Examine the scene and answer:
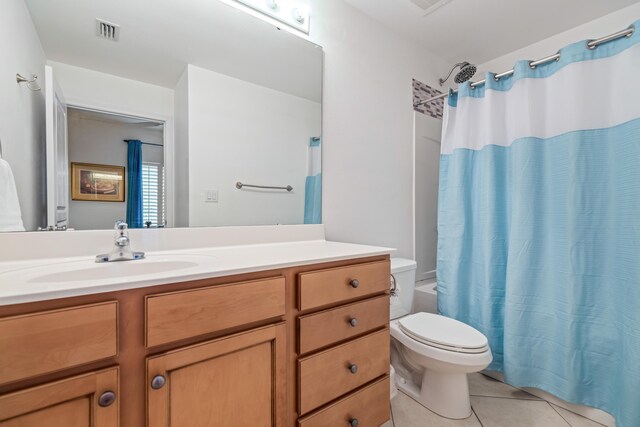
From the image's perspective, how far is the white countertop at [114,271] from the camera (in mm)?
599

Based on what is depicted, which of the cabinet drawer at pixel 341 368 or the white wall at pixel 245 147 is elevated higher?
the white wall at pixel 245 147

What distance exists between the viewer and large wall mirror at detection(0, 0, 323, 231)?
985 millimetres

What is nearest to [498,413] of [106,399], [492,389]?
[492,389]

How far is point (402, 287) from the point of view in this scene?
1.72m

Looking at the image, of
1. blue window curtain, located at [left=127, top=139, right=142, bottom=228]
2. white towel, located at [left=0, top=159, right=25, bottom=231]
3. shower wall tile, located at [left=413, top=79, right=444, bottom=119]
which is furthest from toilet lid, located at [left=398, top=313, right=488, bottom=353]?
white towel, located at [left=0, top=159, right=25, bottom=231]

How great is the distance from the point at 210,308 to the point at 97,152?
80 centimetres

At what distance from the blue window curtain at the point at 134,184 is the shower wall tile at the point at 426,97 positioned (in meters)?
1.86

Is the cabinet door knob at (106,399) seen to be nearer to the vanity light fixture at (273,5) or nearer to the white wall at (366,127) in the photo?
the white wall at (366,127)

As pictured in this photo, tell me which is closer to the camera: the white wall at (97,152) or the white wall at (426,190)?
the white wall at (97,152)

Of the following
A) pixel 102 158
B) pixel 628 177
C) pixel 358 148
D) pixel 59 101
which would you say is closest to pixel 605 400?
pixel 628 177

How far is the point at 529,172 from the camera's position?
158 centimetres

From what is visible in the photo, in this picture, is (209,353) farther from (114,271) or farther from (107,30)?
(107,30)

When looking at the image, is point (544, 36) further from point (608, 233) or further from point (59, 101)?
point (59, 101)

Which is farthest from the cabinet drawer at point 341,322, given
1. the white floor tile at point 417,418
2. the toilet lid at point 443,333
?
the white floor tile at point 417,418
